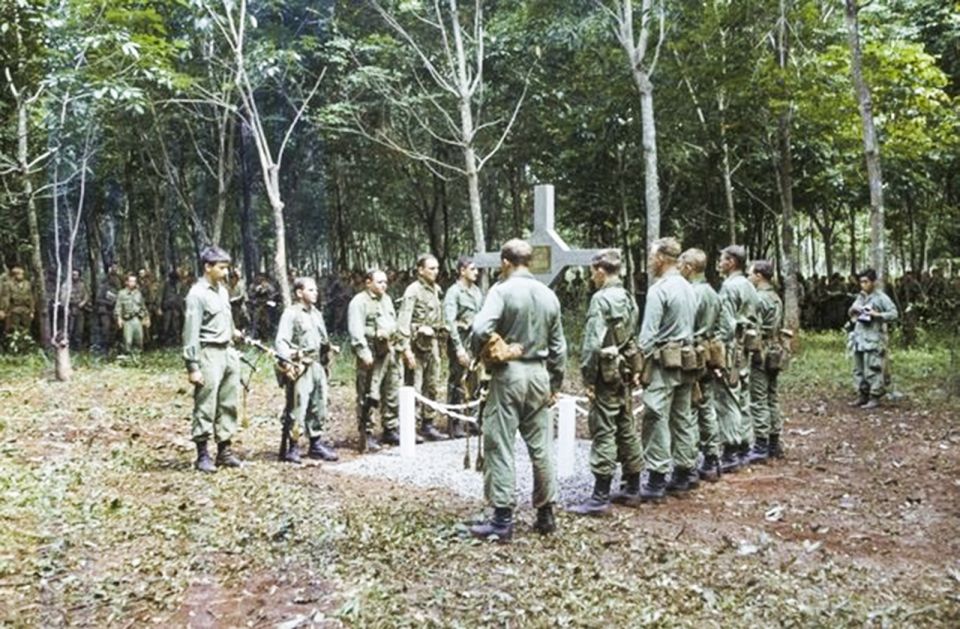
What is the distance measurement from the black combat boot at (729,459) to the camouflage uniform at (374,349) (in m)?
3.47

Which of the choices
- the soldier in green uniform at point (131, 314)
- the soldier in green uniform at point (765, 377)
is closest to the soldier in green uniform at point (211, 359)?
the soldier in green uniform at point (765, 377)

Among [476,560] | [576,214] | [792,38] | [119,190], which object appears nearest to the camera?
[476,560]

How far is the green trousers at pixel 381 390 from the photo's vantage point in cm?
857

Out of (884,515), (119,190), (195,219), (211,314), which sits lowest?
(884,515)

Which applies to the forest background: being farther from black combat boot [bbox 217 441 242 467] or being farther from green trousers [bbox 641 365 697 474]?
green trousers [bbox 641 365 697 474]

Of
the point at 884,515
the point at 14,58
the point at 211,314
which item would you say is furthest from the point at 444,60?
the point at 884,515

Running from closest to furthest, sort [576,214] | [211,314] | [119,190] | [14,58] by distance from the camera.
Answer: [211,314] < [14,58] < [576,214] < [119,190]

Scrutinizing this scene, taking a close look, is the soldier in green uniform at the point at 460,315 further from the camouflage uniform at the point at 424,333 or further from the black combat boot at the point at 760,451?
the black combat boot at the point at 760,451

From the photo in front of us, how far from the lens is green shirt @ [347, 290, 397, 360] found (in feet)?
27.4

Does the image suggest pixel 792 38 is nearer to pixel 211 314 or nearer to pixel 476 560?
pixel 211 314

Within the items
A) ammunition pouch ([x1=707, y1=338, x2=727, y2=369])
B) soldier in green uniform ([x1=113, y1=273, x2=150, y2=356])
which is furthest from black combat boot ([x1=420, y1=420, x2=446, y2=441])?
soldier in green uniform ([x1=113, y1=273, x2=150, y2=356])

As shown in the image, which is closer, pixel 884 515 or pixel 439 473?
pixel 884 515

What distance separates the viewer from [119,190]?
23875 mm

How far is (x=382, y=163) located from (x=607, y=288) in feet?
57.9
